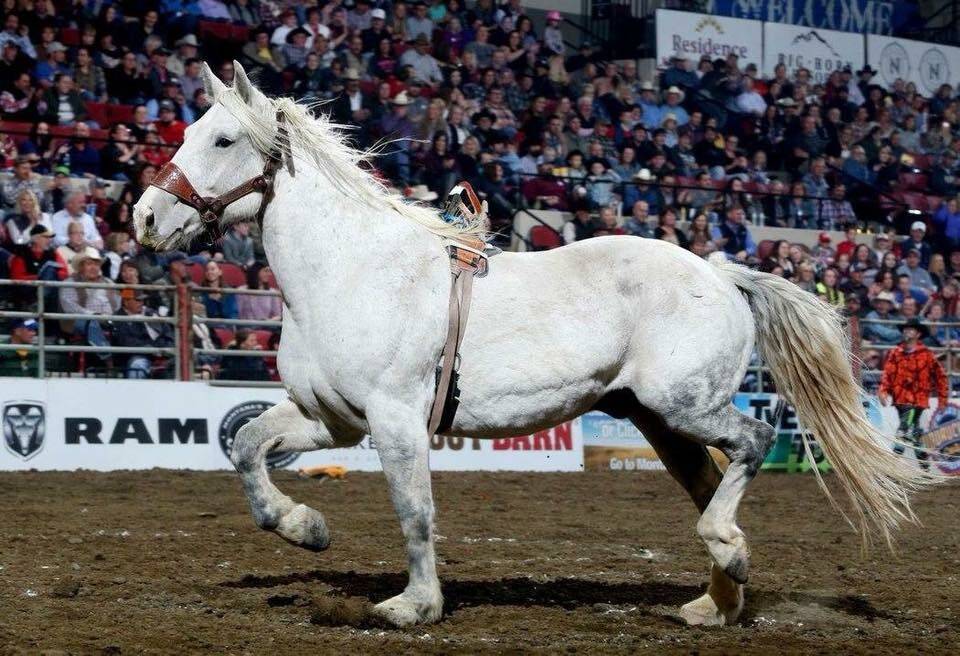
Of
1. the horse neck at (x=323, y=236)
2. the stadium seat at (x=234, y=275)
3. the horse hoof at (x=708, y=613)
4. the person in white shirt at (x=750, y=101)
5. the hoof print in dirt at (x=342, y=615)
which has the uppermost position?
A: the person in white shirt at (x=750, y=101)

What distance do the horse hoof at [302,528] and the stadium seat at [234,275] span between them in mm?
7968

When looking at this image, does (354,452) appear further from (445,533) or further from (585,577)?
(585,577)

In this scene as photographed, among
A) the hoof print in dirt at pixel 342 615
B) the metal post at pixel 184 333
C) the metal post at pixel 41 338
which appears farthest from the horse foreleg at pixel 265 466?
the metal post at pixel 184 333

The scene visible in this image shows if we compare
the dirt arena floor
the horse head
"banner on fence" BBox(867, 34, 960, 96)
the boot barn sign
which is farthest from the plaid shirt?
the horse head

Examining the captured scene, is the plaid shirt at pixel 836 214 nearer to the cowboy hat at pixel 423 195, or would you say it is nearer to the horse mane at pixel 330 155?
the cowboy hat at pixel 423 195

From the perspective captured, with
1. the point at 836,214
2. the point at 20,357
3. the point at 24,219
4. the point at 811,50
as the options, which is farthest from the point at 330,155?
the point at 811,50

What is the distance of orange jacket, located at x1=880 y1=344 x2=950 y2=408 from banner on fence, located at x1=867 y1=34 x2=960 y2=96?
11349 millimetres

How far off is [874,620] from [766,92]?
59.7 ft

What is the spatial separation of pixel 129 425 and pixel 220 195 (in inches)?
262

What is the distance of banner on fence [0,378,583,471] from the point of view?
1194 centimetres

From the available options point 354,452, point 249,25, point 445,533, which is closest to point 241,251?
point 354,452

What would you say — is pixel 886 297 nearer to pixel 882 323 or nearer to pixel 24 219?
pixel 882 323

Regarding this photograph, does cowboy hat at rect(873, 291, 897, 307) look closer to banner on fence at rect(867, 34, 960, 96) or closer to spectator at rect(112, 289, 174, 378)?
banner on fence at rect(867, 34, 960, 96)

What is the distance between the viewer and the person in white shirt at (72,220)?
520 inches
